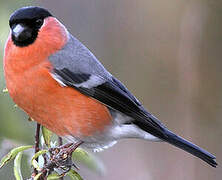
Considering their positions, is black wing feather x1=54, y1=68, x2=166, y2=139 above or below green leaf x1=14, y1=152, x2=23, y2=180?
below

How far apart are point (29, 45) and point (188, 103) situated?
76.3 inches

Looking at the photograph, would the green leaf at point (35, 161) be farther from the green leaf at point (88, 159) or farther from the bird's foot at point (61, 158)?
the green leaf at point (88, 159)

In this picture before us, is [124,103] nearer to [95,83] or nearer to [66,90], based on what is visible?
[95,83]

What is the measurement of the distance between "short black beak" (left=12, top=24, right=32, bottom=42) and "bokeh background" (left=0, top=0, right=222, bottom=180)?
0.44 meters

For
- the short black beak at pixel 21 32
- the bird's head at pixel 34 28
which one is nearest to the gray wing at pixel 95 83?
the bird's head at pixel 34 28

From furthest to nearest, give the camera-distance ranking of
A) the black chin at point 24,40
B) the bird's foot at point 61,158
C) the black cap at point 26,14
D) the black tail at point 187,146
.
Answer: the black tail at point 187,146 < the black chin at point 24,40 < the black cap at point 26,14 < the bird's foot at point 61,158

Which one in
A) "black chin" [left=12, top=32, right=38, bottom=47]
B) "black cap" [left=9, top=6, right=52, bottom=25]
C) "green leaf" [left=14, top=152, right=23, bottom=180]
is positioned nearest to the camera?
"green leaf" [left=14, top=152, right=23, bottom=180]

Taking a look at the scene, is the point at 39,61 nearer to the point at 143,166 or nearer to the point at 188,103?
the point at 188,103

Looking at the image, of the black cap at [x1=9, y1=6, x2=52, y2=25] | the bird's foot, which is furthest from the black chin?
the bird's foot

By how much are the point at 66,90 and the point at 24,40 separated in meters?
0.40

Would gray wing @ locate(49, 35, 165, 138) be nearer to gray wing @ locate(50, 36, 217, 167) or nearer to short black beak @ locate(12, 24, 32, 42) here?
gray wing @ locate(50, 36, 217, 167)

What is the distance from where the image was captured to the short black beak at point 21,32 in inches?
117

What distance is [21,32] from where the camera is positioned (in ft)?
9.90

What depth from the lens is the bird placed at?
9.78 ft
